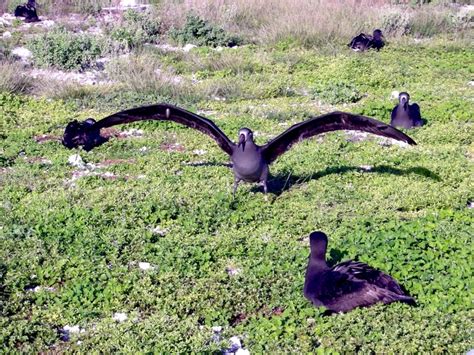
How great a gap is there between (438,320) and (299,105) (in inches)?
270

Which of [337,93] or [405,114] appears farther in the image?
[337,93]

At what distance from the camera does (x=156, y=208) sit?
746cm

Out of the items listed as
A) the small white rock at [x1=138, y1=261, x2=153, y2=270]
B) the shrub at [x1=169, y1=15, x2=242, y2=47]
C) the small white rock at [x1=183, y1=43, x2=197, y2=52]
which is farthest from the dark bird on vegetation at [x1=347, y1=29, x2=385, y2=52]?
the small white rock at [x1=138, y1=261, x2=153, y2=270]

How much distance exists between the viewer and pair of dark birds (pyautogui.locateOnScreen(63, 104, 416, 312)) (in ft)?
18.1

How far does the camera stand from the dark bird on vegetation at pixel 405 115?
A: 1021 cm

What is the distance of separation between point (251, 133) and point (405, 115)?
342cm

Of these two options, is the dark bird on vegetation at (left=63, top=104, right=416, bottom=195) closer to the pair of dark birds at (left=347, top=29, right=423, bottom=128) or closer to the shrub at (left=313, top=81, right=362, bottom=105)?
the pair of dark birds at (left=347, top=29, right=423, bottom=128)

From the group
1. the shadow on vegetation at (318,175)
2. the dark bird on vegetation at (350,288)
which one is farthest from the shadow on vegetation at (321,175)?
the dark bird on vegetation at (350,288)

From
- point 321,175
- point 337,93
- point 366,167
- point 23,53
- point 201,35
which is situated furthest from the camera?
point 201,35

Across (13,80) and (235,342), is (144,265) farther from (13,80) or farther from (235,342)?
(13,80)

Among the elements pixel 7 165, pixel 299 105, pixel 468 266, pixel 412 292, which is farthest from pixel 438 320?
pixel 299 105

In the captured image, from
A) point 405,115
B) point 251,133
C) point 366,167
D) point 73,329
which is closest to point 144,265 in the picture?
point 73,329

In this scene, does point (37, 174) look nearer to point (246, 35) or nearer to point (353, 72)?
point (353, 72)

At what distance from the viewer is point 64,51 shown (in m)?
13.6
